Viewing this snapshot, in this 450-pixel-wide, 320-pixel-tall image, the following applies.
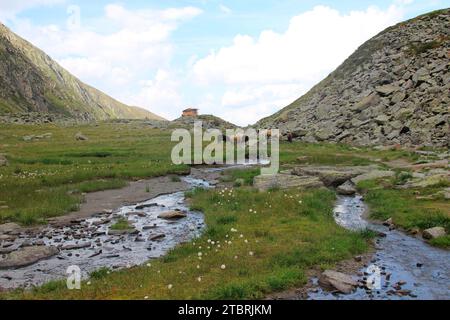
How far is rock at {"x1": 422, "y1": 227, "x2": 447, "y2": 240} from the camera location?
67.9ft

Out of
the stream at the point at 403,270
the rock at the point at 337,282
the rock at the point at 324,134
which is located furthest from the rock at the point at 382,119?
the rock at the point at 337,282

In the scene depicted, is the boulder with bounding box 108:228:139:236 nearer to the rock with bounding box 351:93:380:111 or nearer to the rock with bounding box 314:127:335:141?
the rock with bounding box 314:127:335:141

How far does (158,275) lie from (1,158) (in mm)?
42529

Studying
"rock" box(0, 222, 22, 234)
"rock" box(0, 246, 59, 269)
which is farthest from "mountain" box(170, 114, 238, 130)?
"rock" box(0, 246, 59, 269)

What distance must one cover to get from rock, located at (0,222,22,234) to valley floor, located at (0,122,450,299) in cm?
69

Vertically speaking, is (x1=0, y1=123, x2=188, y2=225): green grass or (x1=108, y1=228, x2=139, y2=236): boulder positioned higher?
(x1=0, y1=123, x2=188, y2=225): green grass

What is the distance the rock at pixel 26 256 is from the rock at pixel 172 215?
7986 millimetres

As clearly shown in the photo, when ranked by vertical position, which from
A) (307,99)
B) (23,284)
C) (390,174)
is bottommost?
(23,284)

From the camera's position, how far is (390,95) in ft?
226

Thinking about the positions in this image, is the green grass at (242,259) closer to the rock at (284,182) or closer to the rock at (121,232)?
the rock at (121,232)

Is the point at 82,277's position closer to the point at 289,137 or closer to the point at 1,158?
the point at 1,158

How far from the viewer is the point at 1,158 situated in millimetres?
51031

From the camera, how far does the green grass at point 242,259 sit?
14.5 metres

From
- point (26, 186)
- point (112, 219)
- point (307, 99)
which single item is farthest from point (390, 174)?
point (307, 99)
